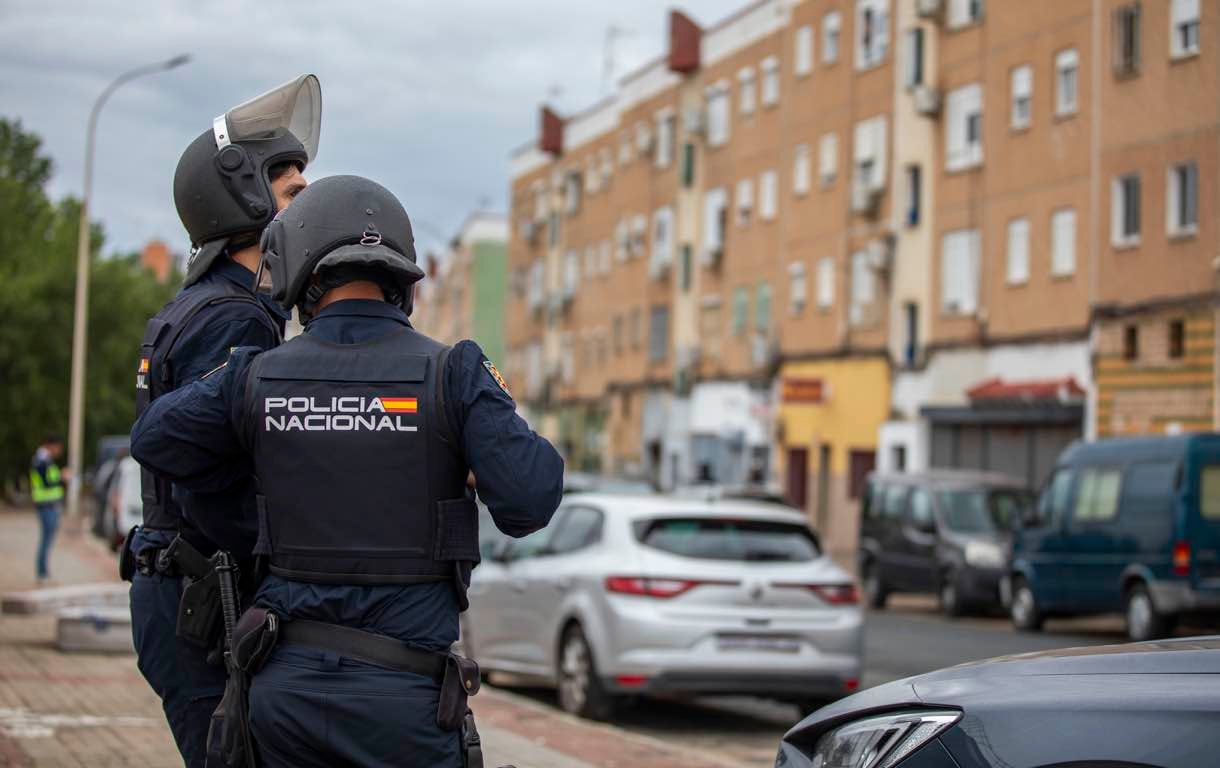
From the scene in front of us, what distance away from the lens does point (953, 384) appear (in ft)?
131

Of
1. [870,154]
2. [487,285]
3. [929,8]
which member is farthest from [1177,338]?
[487,285]

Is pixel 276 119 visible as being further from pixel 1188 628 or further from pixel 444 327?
pixel 444 327

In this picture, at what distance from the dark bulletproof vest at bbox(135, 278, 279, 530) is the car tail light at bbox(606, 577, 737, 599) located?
7712 millimetres

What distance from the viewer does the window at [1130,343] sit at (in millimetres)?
32500

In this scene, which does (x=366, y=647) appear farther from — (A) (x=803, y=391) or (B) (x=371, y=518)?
(A) (x=803, y=391)

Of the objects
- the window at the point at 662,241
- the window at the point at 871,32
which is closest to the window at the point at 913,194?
the window at the point at 871,32

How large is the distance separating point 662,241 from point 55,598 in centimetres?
4417

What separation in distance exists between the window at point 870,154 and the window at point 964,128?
114 inches

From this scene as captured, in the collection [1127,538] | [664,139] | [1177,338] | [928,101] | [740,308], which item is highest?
[664,139]

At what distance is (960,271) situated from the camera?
39.8 metres

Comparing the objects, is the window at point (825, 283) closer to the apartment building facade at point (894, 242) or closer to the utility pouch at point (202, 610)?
the apartment building facade at point (894, 242)

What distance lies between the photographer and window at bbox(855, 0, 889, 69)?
4399 centimetres

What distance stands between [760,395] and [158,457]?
1874 inches

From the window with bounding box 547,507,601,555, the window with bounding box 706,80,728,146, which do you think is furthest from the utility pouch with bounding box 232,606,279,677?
the window with bounding box 706,80,728,146
